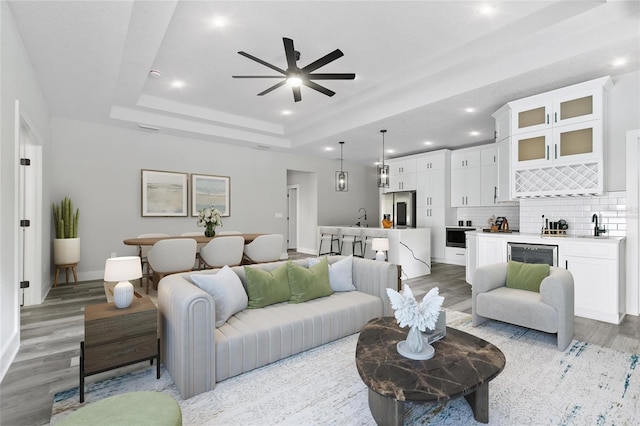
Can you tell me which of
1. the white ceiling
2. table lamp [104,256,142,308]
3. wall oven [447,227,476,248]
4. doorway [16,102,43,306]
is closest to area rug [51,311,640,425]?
table lamp [104,256,142,308]

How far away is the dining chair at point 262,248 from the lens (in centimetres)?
525

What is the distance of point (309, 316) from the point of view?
8.68 ft

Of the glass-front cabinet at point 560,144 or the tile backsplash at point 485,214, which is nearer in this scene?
the glass-front cabinet at point 560,144

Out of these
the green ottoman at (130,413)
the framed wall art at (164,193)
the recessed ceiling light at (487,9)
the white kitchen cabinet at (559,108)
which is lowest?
the green ottoman at (130,413)

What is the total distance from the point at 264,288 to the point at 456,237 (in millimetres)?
5826

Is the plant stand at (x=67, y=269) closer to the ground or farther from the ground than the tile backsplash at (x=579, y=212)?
closer to the ground

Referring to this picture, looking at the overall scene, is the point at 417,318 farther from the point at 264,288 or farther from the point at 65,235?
the point at 65,235

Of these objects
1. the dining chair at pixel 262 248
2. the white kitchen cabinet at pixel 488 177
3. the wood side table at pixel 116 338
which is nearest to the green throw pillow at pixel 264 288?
the wood side table at pixel 116 338

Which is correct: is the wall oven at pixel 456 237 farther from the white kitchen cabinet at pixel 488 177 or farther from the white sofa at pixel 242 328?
the white sofa at pixel 242 328

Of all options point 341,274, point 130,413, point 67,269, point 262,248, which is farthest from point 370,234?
point 130,413

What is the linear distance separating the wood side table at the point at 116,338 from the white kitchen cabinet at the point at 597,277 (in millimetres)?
4352

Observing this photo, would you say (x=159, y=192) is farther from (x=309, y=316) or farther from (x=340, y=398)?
(x=340, y=398)

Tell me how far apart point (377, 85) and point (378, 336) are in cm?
390

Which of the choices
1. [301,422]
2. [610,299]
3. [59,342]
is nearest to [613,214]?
[610,299]
